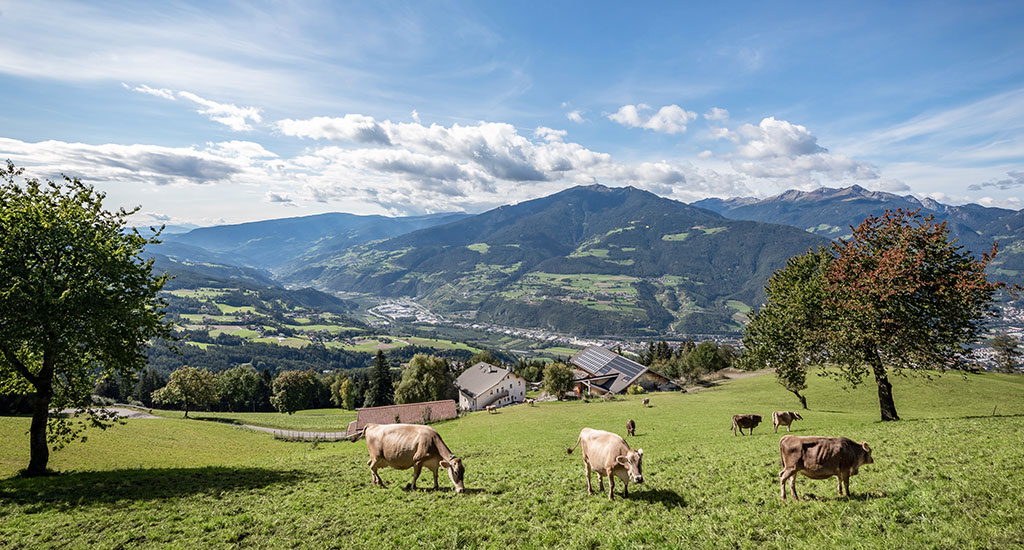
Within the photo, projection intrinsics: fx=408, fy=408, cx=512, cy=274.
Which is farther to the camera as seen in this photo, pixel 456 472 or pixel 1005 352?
pixel 1005 352

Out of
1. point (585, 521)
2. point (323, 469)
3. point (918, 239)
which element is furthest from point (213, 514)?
point (918, 239)

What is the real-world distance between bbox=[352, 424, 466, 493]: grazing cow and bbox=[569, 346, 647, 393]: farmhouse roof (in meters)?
86.1

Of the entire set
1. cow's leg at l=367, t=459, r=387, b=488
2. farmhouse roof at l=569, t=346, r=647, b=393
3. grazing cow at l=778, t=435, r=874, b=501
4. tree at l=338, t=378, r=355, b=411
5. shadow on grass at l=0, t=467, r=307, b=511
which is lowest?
tree at l=338, t=378, r=355, b=411

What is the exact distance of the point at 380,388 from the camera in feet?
310

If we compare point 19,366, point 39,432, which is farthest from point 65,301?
point 39,432

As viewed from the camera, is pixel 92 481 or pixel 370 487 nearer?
pixel 370 487

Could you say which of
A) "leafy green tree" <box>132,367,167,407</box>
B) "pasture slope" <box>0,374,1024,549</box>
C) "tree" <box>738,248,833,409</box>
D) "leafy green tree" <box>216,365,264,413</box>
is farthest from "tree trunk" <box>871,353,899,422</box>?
"leafy green tree" <box>132,367,167,407</box>

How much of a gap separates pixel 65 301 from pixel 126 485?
810 centimetres

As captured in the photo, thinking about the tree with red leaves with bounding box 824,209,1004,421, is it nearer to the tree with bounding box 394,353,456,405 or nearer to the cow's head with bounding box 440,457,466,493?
the cow's head with bounding box 440,457,466,493

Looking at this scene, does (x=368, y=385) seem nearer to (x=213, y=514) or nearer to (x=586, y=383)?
(x=586, y=383)

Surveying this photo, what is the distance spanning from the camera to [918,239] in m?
24.8

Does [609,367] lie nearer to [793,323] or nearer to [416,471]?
[793,323]

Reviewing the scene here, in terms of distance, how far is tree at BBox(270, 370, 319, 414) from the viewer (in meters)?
95.6

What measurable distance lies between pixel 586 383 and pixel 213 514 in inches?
3686
